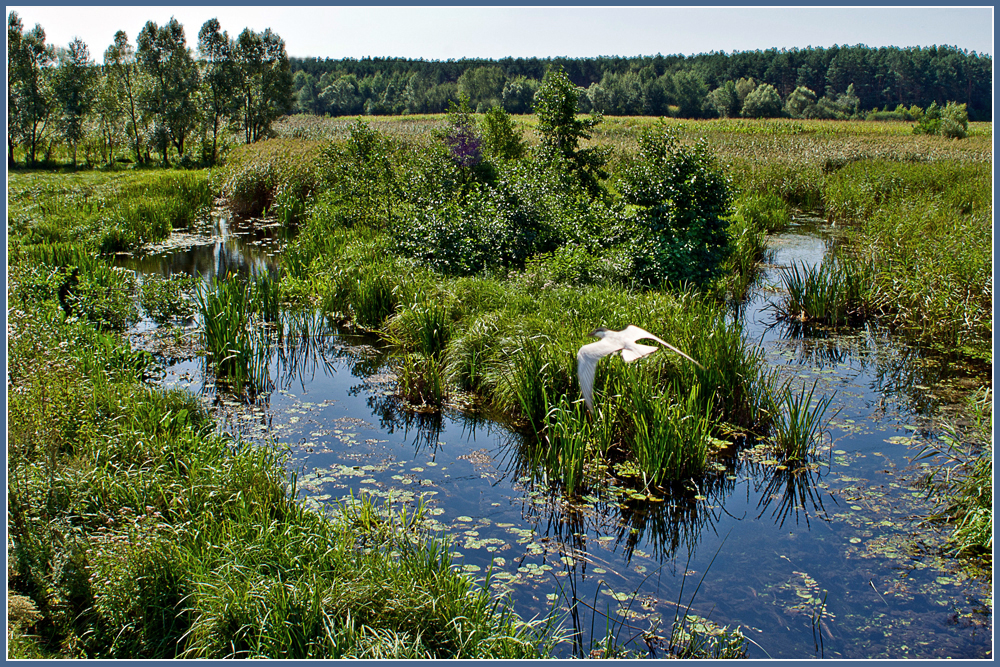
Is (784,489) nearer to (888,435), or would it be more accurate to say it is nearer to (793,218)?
(888,435)

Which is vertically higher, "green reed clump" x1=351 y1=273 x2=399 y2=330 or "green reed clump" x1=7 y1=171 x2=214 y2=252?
"green reed clump" x1=7 y1=171 x2=214 y2=252

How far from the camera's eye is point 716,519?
4.62 metres

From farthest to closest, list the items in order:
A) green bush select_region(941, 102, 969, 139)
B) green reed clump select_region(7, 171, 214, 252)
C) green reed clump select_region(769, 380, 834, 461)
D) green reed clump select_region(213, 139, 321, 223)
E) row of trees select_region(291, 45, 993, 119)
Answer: row of trees select_region(291, 45, 993, 119) < green bush select_region(941, 102, 969, 139) < green reed clump select_region(213, 139, 321, 223) < green reed clump select_region(7, 171, 214, 252) < green reed clump select_region(769, 380, 834, 461)

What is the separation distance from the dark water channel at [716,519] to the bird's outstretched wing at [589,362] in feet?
2.61

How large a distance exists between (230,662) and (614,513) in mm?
2711

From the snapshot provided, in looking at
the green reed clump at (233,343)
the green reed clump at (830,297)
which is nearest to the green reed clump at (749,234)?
the green reed clump at (830,297)

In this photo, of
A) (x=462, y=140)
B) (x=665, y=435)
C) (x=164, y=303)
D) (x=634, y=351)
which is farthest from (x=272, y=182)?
(x=665, y=435)

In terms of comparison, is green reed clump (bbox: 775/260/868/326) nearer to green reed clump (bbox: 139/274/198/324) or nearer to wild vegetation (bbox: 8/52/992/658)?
wild vegetation (bbox: 8/52/992/658)

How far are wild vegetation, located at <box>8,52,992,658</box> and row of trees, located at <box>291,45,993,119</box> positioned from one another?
22.8 meters

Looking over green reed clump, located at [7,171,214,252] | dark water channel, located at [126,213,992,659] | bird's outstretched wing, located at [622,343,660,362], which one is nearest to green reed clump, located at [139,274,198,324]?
dark water channel, located at [126,213,992,659]

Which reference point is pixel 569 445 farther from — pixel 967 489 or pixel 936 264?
pixel 936 264

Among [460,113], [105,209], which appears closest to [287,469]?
[460,113]

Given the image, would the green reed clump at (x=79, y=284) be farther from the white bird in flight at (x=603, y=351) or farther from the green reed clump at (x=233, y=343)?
the white bird in flight at (x=603, y=351)

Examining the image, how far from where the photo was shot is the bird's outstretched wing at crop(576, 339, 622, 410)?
5045 mm
